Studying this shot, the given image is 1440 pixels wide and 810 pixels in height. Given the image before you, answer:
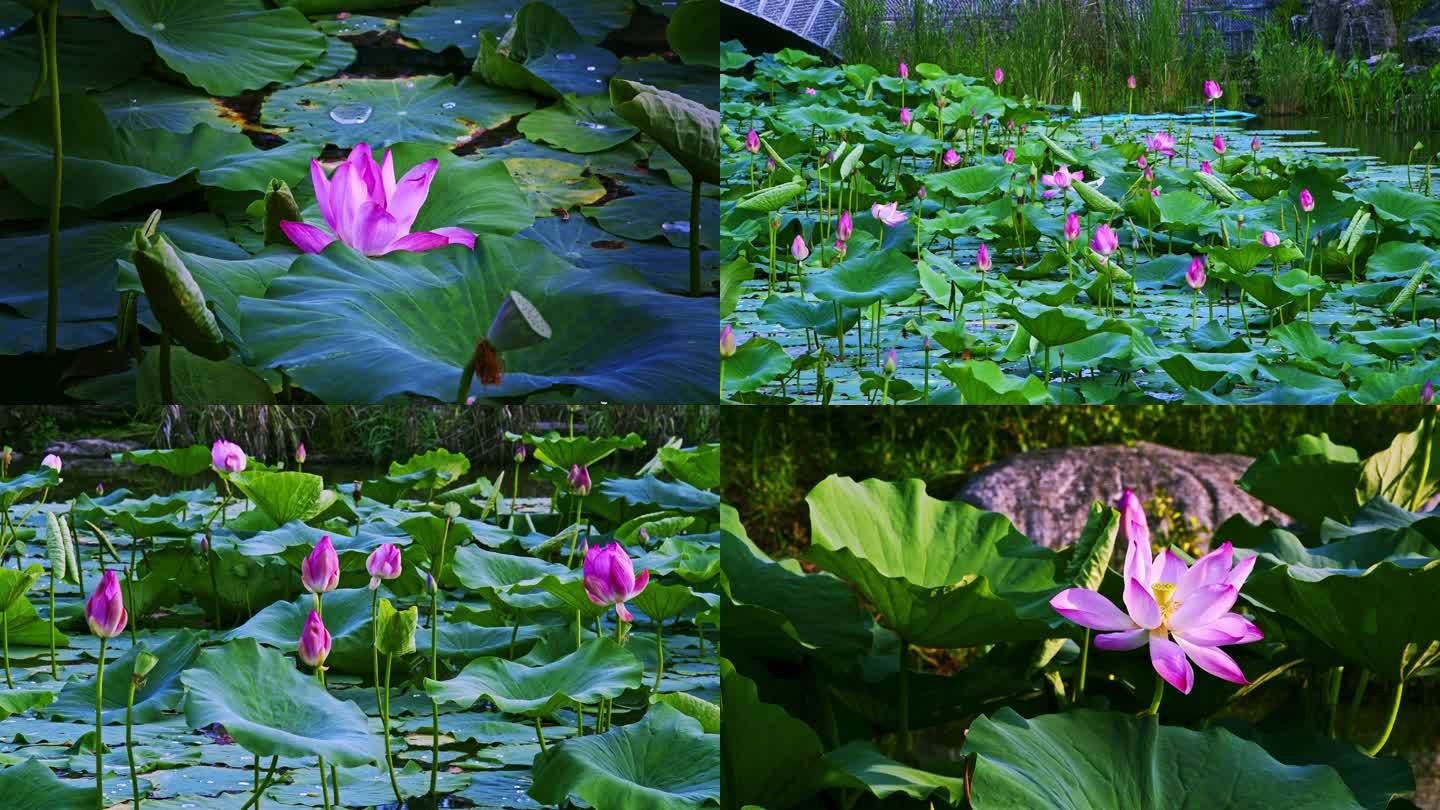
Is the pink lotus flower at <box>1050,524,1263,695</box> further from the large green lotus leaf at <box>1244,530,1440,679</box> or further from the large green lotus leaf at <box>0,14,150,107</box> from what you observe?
the large green lotus leaf at <box>0,14,150,107</box>

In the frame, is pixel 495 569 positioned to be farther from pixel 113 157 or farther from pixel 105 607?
pixel 113 157

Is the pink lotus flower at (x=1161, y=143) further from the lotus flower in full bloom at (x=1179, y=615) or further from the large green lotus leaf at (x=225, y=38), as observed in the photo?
the lotus flower in full bloom at (x=1179, y=615)

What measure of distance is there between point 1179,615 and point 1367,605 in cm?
13

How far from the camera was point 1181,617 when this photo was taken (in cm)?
85

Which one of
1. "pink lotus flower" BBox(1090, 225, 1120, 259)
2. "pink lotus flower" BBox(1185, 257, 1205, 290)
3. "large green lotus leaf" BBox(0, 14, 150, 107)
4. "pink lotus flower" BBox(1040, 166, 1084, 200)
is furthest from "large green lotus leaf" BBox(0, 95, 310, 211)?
"pink lotus flower" BBox(1040, 166, 1084, 200)

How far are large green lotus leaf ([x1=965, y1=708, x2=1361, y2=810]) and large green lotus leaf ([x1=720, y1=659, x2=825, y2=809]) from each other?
128 mm

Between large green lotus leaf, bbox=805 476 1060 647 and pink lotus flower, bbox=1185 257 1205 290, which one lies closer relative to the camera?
large green lotus leaf, bbox=805 476 1060 647

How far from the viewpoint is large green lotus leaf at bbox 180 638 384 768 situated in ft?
2.85

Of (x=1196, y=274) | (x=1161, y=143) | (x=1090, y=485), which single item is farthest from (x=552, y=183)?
(x=1161, y=143)

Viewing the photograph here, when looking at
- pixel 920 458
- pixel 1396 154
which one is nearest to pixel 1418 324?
pixel 1396 154

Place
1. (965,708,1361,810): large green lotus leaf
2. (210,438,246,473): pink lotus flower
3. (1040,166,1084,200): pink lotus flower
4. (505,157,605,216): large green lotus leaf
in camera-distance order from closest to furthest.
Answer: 1. (965,708,1361,810): large green lotus leaf
2. (505,157,605,216): large green lotus leaf
3. (210,438,246,473): pink lotus flower
4. (1040,166,1084,200): pink lotus flower

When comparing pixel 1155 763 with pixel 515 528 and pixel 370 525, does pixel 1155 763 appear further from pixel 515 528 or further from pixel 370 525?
pixel 515 528

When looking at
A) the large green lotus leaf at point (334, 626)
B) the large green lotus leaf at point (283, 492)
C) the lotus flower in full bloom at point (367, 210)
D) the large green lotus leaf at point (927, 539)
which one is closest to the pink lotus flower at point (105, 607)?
the large green lotus leaf at point (334, 626)

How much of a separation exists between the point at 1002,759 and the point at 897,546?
0.90 feet
